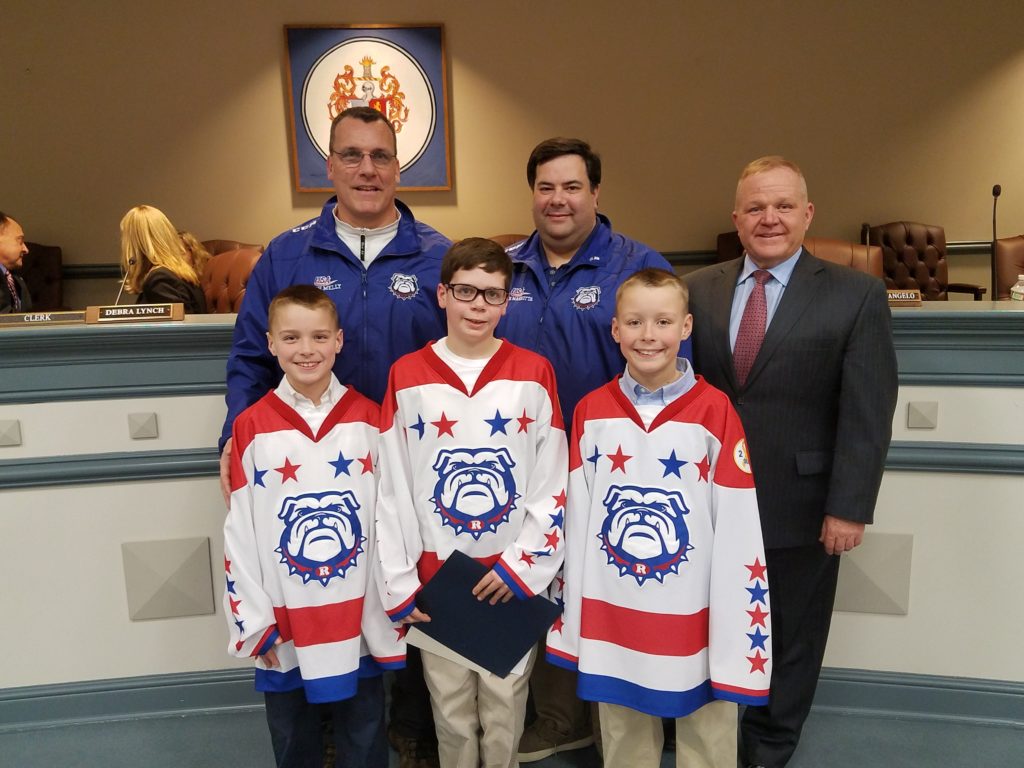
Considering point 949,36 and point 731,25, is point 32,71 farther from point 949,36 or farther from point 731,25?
point 949,36

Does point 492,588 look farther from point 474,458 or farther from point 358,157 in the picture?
point 358,157

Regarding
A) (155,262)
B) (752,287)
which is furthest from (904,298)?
(155,262)

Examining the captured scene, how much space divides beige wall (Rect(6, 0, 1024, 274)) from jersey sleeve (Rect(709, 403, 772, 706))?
4.34 m

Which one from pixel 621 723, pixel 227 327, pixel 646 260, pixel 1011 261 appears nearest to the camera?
pixel 621 723

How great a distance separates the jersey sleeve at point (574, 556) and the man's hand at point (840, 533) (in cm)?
55

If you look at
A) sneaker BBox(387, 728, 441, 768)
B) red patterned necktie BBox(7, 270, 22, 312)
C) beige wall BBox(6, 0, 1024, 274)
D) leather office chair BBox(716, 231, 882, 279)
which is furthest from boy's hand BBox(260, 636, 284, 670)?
beige wall BBox(6, 0, 1024, 274)

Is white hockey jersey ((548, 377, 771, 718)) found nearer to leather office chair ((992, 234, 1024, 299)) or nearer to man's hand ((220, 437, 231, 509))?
man's hand ((220, 437, 231, 509))

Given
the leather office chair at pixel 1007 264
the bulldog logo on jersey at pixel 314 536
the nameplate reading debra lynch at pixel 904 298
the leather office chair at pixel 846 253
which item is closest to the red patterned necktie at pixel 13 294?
the bulldog logo on jersey at pixel 314 536

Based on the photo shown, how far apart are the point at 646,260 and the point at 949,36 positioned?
5103 mm

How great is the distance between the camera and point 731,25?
524cm

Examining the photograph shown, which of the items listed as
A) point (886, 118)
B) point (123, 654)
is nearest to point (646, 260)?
point (123, 654)

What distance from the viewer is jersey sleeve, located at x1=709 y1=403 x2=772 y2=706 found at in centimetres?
137

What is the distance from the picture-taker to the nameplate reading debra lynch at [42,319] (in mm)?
1904

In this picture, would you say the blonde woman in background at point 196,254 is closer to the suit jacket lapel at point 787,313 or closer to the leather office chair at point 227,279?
the leather office chair at point 227,279
